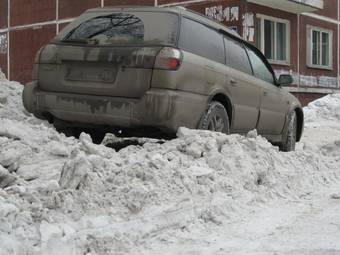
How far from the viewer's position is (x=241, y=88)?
746cm

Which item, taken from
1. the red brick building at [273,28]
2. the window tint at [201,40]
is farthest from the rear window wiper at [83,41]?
the red brick building at [273,28]

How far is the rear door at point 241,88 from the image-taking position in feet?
24.0

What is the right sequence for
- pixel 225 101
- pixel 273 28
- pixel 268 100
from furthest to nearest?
pixel 273 28 < pixel 268 100 < pixel 225 101

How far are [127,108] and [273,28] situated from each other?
1413 centimetres

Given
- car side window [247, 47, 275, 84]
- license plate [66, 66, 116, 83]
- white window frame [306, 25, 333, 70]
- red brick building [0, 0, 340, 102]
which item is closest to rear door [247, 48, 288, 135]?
car side window [247, 47, 275, 84]

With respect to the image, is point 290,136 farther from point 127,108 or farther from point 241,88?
A: point 127,108

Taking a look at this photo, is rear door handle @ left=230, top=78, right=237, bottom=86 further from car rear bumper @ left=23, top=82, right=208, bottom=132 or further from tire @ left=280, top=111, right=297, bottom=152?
tire @ left=280, top=111, right=297, bottom=152

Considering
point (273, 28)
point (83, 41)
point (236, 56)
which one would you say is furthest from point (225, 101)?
point (273, 28)

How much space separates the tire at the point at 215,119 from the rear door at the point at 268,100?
46.0 inches

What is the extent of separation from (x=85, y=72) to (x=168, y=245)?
8.92ft

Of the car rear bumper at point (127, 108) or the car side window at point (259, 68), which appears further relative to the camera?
the car side window at point (259, 68)

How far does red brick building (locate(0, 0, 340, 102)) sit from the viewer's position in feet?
60.3

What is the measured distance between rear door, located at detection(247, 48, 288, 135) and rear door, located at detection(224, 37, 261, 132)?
20 cm

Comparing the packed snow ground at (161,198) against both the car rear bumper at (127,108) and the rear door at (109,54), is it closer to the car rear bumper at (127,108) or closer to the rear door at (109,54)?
the car rear bumper at (127,108)
